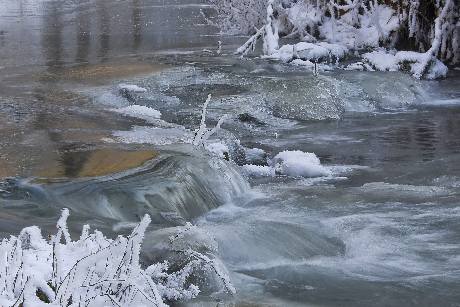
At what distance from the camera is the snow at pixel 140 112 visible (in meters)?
11.1

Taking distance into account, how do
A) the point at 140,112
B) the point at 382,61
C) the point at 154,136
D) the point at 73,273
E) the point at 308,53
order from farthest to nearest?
the point at 308,53 < the point at 382,61 < the point at 140,112 < the point at 154,136 < the point at 73,273

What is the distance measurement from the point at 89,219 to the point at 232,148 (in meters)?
3.49

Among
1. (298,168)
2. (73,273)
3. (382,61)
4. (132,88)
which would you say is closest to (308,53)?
(382,61)

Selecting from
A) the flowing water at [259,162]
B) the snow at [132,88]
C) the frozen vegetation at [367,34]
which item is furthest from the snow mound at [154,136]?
the frozen vegetation at [367,34]

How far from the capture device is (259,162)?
973cm

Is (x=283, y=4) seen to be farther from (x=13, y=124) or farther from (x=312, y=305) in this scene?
(x=312, y=305)

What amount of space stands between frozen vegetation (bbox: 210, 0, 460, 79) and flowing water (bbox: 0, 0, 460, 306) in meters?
0.77

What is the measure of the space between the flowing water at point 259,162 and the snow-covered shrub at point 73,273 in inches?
42.2

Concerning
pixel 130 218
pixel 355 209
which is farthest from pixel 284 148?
pixel 130 218

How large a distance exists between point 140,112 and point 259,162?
2.33m

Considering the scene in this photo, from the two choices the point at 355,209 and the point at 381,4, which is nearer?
the point at 355,209

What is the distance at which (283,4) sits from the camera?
21.0 m

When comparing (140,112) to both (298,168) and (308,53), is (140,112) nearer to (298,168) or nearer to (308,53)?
(298,168)

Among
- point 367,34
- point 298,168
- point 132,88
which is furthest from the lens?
point 367,34
